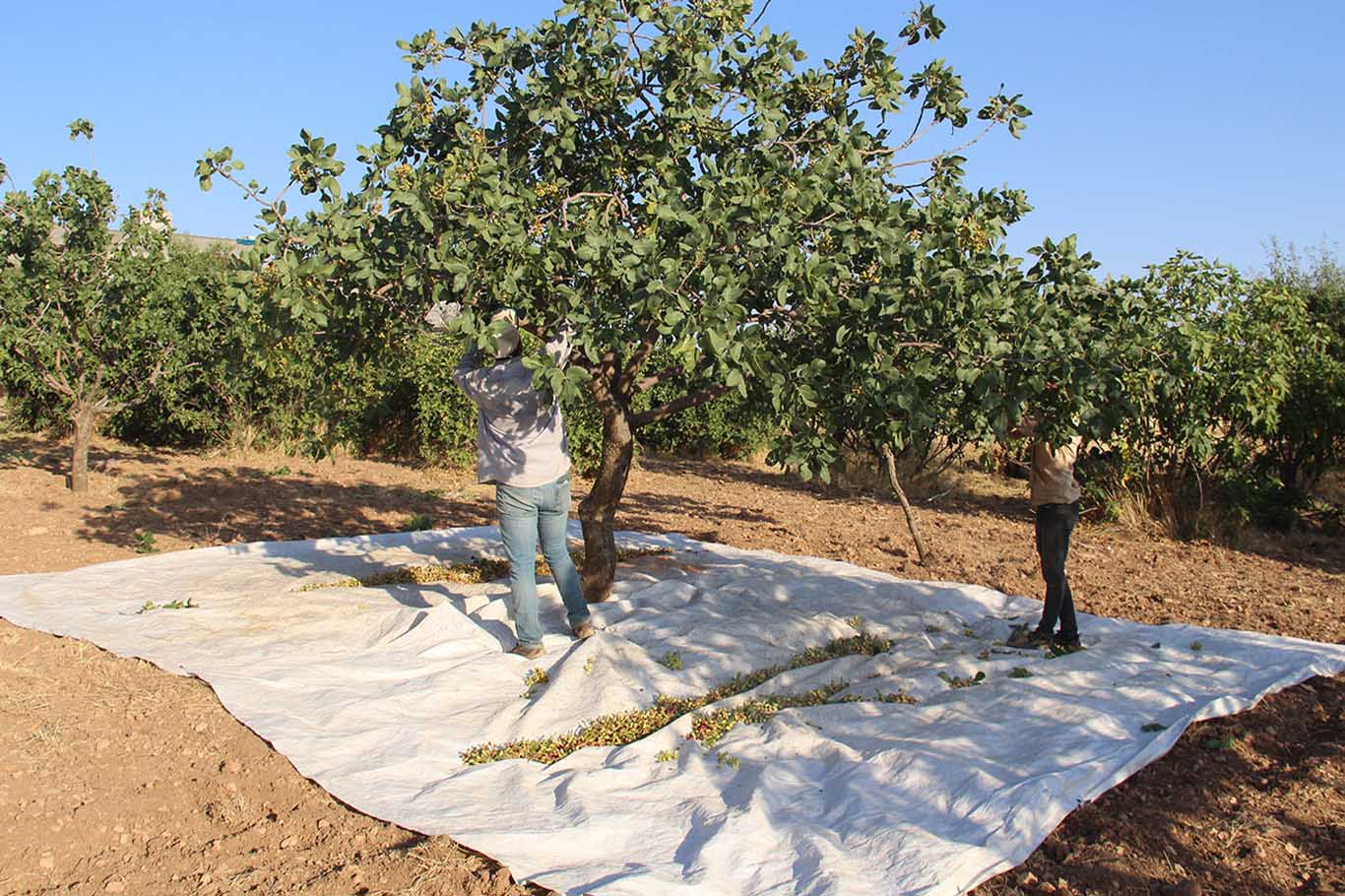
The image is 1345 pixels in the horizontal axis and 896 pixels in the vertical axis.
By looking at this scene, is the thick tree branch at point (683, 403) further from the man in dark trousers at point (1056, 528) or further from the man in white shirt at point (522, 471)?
the man in dark trousers at point (1056, 528)

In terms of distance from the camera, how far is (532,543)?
5.25 metres

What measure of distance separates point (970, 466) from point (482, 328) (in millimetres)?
11466

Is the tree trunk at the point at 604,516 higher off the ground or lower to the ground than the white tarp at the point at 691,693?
higher

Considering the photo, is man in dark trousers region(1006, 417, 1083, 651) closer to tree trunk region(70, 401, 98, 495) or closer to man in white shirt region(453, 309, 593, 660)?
man in white shirt region(453, 309, 593, 660)

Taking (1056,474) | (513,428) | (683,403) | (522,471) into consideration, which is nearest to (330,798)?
(522,471)

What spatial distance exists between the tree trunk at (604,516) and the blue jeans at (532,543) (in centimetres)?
74

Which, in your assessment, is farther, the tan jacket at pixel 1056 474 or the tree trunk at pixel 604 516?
the tree trunk at pixel 604 516

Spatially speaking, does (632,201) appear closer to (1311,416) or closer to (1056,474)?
(1056,474)

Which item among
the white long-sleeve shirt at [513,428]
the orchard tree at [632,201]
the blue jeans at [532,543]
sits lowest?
the blue jeans at [532,543]

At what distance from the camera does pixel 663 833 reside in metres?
3.38

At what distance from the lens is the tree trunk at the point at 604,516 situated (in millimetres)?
6105

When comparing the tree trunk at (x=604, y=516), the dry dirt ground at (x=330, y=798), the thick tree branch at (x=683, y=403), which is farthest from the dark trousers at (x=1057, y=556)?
the tree trunk at (x=604, y=516)

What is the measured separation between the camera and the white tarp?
3.28m

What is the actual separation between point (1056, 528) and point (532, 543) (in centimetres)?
286
